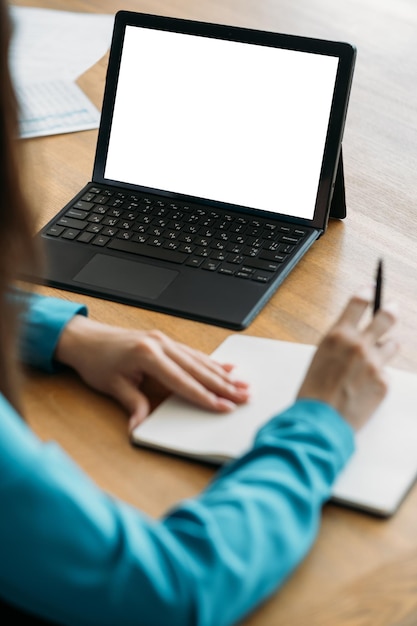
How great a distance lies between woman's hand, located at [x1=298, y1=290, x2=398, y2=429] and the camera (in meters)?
0.84

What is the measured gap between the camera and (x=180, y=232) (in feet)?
3.92

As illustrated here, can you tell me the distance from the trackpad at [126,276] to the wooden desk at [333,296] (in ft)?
0.09

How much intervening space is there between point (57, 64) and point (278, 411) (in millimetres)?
1124

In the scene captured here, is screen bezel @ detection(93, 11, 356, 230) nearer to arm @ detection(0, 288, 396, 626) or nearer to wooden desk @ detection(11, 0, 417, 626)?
wooden desk @ detection(11, 0, 417, 626)

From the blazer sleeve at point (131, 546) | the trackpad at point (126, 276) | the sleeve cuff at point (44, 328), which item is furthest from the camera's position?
the trackpad at point (126, 276)

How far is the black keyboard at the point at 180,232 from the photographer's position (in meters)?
1.15

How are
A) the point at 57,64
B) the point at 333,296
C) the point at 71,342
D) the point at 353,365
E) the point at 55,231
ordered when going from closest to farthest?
the point at 353,365
the point at 71,342
the point at 333,296
the point at 55,231
the point at 57,64

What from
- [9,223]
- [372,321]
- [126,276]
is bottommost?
[126,276]

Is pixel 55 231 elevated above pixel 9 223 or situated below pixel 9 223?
below


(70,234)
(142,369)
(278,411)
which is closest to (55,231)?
(70,234)

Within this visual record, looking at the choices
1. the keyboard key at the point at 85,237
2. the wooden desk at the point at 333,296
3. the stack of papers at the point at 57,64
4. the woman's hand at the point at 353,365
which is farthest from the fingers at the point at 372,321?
the stack of papers at the point at 57,64

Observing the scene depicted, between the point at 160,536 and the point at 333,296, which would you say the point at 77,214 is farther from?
the point at 160,536

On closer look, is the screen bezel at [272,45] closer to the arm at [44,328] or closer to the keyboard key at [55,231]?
the keyboard key at [55,231]

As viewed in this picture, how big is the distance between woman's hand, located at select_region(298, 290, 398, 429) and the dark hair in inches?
10.1
